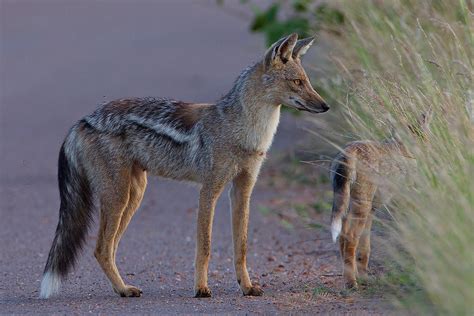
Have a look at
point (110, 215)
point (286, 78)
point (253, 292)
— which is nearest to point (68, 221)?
point (110, 215)

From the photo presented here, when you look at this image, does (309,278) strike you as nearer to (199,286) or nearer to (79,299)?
(199,286)

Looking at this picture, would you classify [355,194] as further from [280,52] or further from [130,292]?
[130,292]

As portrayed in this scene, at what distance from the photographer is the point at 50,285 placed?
28.2 ft

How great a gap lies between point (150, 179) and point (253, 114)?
631 cm

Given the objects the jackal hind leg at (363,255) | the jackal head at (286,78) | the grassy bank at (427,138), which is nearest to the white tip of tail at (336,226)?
the grassy bank at (427,138)

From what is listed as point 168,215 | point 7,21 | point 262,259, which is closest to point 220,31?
point 7,21

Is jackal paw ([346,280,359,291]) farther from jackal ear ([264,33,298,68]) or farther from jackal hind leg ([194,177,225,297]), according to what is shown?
jackal ear ([264,33,298,68])

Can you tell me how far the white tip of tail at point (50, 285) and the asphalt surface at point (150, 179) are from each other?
0.23 ft

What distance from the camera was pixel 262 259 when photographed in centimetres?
1051

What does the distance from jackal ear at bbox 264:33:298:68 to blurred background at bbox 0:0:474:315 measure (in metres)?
0.55

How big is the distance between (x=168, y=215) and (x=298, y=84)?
464cm

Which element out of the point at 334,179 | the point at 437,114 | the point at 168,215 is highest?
the point at 437,114

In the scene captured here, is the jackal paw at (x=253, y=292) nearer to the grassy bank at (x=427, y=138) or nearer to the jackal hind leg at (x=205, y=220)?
the jackal hind leg at (x=205, y=220)

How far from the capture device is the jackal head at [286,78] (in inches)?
347
